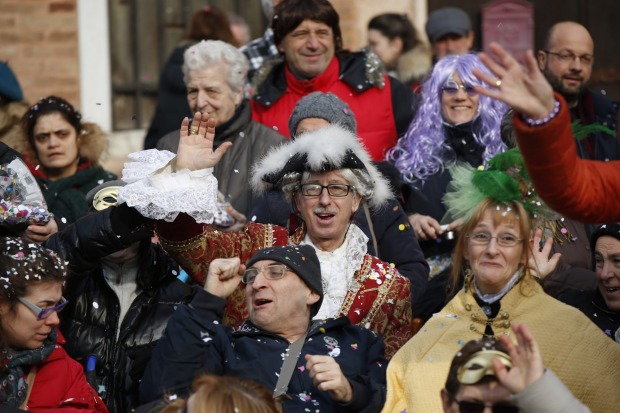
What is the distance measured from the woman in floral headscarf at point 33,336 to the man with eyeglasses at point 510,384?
1811 millimetres

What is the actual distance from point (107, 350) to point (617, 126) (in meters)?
3.41

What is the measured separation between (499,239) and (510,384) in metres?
1.61

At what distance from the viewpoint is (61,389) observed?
4719 mm

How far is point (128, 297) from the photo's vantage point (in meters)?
5.37

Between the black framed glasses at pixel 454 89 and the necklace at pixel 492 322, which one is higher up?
the black framed glasses at pixel 454 89

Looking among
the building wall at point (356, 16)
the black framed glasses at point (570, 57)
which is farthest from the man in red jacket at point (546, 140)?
the building wall at point (356, 16)

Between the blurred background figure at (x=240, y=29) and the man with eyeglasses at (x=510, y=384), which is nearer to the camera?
the man with eyeglasses at (x=510, y=384)

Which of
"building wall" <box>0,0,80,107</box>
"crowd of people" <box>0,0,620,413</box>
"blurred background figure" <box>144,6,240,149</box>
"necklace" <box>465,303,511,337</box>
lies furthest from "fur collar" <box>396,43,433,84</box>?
"necklace" <box>465,303,511,337</box>

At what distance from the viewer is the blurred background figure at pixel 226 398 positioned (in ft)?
11.3

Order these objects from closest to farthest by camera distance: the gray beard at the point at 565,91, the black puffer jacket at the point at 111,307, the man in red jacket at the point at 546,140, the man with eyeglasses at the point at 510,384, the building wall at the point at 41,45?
the man with eyeglasses at the point at 510,384, the man in red jacket at the point at 546,140, the black puffer jacket at the point at 111,307, the gray beard at the point at 565,91, the building wall at the point at 41,45

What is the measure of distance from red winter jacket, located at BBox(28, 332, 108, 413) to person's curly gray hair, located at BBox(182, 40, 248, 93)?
82.9 inches

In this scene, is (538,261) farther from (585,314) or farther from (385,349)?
(385,349)

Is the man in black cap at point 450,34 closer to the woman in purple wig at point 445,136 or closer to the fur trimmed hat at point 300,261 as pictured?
the woman in purple wig at point 445,136

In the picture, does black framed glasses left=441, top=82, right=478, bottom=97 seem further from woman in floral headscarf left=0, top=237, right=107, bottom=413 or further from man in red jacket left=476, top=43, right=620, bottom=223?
man in red jacket left=476, top=43, right=620, bottom=223
